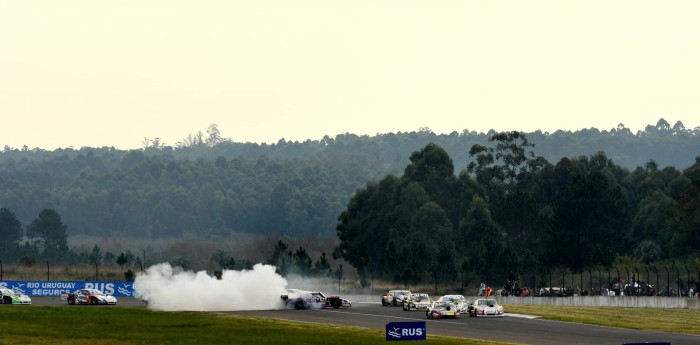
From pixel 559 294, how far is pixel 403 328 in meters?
65.2

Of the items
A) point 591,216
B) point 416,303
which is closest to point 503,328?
point 416,303

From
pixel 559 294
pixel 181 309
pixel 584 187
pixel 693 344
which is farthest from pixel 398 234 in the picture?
pixel 693 344

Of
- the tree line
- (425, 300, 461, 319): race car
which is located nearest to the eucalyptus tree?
the tree line

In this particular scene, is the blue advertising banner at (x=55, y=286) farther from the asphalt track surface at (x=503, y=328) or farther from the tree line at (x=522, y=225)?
the asphalt track surface at (x=503, y=328)

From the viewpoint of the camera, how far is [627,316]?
273ft

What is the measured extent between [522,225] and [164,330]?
112 metres

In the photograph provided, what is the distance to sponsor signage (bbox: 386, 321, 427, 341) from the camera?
1817 inches

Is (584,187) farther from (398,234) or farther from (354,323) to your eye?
(354,323)

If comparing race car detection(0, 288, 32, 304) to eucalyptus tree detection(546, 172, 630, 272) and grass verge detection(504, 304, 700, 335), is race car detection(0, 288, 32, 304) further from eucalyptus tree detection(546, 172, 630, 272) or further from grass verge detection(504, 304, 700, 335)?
eucalyptus tree detection(546, 172, 630, 272)

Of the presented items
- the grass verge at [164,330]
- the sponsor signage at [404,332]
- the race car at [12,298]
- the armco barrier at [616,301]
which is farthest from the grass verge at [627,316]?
the race car at [12,298]

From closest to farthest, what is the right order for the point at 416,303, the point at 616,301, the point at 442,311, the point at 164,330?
the point at 164,330 → the point at 442,311 → the point at 416,303 → the point at 616,301

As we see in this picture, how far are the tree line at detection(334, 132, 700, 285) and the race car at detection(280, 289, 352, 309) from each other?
1326 inches

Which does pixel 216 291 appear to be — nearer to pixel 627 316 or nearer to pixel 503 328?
pixel 627 316

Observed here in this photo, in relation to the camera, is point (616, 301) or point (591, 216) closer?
point (616, 301)
